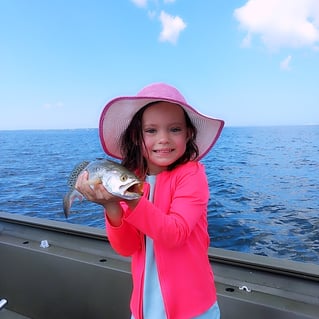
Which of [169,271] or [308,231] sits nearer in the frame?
[169,271]

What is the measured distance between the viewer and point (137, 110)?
1160 mm

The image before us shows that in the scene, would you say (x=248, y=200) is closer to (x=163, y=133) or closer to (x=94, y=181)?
(x=163, y=133)

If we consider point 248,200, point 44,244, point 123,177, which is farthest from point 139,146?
point 248,200

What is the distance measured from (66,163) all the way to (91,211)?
5.00 m

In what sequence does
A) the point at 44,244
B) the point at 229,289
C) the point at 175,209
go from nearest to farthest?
the point at 175,209, the point at 229,289, the point at 44,244

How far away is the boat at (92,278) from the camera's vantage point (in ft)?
4.96

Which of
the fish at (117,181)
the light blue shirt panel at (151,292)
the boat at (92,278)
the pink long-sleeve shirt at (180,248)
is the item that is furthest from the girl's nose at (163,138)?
the boat at (92,278)

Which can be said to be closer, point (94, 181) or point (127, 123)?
point (94, 181)

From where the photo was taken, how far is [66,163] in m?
9.08

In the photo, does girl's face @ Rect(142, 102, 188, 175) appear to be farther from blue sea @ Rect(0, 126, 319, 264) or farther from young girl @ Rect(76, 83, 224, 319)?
blue sea @ Rect(0, 126, 319, 264)

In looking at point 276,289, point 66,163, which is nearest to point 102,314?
point 276,289

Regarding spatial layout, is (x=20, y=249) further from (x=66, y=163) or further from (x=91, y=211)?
(x=66, y=163)

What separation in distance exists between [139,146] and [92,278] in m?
1.15

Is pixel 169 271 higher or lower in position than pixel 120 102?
lower
